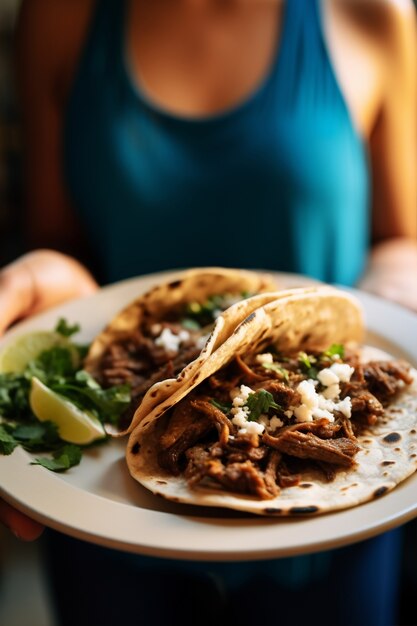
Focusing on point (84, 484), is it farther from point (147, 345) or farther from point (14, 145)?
point (14, 145)

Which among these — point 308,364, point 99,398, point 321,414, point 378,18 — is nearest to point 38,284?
point 99,398

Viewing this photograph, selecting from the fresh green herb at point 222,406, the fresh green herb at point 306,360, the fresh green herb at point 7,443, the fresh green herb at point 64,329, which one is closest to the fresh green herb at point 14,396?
→ the fresh green herb at point 7,443

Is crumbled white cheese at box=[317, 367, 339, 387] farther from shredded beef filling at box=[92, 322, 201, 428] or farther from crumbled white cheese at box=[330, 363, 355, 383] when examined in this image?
shredded beef filling at box=[92, 322, 201, 428]

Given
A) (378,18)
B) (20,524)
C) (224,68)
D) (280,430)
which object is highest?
(378,18)

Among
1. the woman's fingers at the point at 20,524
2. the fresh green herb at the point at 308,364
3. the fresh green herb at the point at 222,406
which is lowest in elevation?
the woman's fingers at the point at 20,524

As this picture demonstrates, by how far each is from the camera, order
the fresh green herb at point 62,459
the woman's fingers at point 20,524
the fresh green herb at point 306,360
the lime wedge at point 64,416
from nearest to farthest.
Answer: the woman's fingers at point 20,524 → the fresh green herb at point 62,459 → the lime wedge at point 64,416 → the fresh green herb at point 306,360

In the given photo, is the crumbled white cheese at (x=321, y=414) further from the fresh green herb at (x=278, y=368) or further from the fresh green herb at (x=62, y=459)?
the fresh green herb at (x=62, y=459)

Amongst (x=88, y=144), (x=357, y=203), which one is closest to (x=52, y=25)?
(x=88, y=144)

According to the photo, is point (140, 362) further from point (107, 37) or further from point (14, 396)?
point (107, 37)
